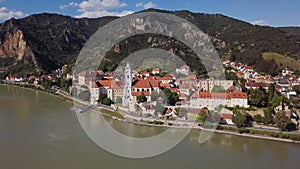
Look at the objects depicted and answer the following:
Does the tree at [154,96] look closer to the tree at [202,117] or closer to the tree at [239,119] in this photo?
the tree at [202,117]

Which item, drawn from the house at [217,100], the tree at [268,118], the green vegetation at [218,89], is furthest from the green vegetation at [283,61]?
the tree at [268,118]

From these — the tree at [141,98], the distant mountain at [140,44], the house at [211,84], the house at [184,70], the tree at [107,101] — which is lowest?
the tree at [107,101]

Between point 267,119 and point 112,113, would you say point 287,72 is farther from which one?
point 112,113

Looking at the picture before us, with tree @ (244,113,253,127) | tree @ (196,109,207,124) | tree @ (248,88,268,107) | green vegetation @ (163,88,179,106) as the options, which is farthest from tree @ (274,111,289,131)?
green vegetation @ (163,88,179,106)

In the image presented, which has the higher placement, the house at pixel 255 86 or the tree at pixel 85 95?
the house at pixel 255 86

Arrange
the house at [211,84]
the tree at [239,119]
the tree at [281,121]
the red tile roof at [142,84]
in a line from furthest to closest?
the red tile roof at [142,84] → the house at [211,84] → the tree at [239,119] → the tree at [281,121]

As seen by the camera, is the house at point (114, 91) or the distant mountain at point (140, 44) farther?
the distant mountain at point (140, 44)
